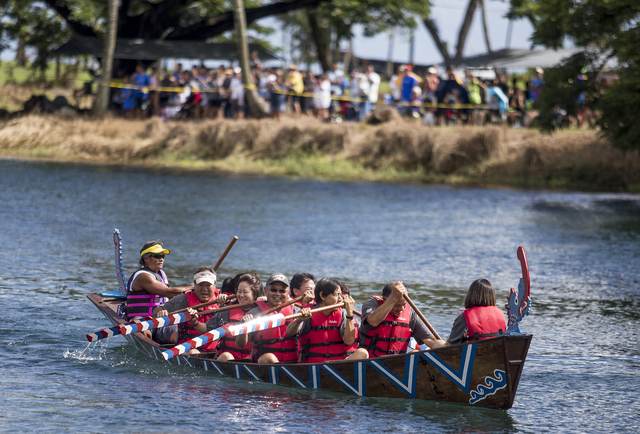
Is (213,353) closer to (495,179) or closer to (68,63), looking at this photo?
(495,179)

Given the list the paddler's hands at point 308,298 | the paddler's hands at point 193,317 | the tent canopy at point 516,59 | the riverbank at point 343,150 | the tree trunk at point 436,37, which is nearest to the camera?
the paddler's hands at point 308,298

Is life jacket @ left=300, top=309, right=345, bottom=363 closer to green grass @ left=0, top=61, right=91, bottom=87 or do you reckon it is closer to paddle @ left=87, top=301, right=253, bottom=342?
paddle @ left=87, top=301, right=253, bottom=342

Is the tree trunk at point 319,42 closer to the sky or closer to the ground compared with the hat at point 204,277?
closer to the sky

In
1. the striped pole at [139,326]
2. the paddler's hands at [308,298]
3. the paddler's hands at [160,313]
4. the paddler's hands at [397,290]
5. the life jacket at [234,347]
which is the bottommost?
the life jacket at [234,347]

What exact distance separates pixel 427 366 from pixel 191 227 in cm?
1256

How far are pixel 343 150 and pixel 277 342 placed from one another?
68.2ft

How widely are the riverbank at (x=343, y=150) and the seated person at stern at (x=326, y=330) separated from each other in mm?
19844

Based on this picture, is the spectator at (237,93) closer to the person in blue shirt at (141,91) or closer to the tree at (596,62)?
the person in blue shirt at (141,91)

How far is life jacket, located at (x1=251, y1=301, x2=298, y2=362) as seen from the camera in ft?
31.1

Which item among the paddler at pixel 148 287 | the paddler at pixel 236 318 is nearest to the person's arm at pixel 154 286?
the paddler at pixel 148 287

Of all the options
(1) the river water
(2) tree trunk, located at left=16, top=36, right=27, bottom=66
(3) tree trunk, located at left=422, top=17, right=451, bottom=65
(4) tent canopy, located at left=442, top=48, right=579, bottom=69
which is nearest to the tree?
(1) the river water

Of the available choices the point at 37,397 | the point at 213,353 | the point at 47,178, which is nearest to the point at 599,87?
the point at 47,178

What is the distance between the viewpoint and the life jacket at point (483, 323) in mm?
8398

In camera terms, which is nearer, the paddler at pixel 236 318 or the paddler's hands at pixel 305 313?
the paddler's hands at pixel 305 313
